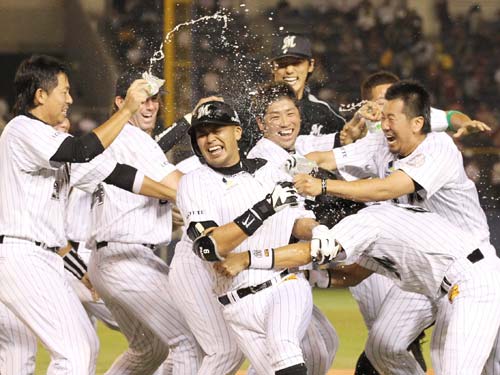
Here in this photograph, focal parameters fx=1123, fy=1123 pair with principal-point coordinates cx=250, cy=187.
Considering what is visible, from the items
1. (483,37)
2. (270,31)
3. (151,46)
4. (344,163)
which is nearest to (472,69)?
(483,37)

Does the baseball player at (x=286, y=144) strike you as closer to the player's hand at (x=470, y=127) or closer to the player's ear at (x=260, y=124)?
the player's ear at (x=260, y=124)

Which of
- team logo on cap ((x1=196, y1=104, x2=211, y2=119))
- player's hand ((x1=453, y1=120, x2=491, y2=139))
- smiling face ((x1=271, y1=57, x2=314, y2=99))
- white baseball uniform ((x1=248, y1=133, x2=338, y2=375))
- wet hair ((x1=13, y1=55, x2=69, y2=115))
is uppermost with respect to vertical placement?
smiling face ((x1=271, y1=57, x2=314, y2=99))

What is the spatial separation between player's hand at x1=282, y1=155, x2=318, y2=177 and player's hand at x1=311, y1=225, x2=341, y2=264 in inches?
23.8

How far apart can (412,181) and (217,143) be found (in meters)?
0.99

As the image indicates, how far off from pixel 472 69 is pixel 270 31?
99.8 inches

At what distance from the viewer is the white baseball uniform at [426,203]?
5598 mm

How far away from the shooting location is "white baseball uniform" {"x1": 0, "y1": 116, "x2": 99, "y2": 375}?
5129mm

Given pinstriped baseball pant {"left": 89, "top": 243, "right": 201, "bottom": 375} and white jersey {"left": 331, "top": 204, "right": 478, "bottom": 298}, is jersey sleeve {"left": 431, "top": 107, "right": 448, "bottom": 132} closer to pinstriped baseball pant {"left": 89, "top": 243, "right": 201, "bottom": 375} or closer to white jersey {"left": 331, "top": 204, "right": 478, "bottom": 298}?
white jersey {"left": 331, "top": 204, "right": 478, "bottom": 298}

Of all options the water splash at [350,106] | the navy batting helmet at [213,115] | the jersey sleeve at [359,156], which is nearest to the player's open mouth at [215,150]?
the navy batting helmet at [213,115]

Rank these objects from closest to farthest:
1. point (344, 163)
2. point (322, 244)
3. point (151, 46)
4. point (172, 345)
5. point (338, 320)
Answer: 1. point (322, 244)
2. point (172, 345)
3. point (344, 163)
4. point (338, 320)
5. point (151, 46)

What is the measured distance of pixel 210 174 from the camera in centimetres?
544

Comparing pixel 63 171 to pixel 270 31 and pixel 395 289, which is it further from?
pixel 270 31

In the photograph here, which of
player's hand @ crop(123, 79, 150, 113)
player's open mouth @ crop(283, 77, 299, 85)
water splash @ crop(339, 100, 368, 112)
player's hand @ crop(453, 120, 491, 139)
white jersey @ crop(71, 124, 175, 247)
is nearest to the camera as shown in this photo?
player's hand @ crop(123, 79, 150, 113)

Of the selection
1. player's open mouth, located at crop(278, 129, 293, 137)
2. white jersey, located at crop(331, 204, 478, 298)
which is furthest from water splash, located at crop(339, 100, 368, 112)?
white jersey, located at crop(331, 204, 478, 298)
